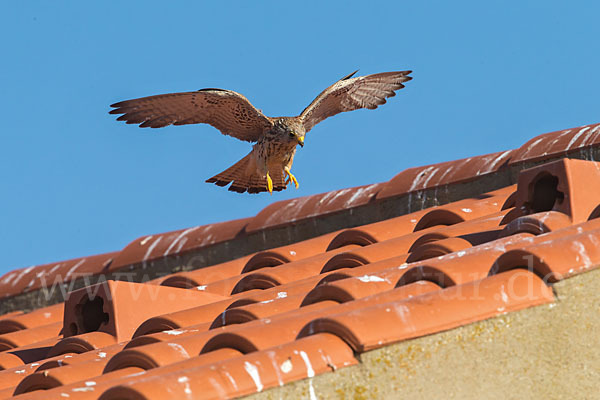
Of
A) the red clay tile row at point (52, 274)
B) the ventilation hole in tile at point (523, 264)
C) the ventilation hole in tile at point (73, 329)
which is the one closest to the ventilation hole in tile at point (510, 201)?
the ventilation hole in tile at point (523, 264)

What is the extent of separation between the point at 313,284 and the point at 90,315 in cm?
105

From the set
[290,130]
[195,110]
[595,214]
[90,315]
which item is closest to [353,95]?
[290,130]

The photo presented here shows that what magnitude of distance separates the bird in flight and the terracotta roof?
404 millimetres

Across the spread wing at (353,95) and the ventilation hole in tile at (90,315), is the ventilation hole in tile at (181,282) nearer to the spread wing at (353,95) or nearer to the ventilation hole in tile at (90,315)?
the ventilation hole in tile at (90,315)

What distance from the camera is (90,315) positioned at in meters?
4.05

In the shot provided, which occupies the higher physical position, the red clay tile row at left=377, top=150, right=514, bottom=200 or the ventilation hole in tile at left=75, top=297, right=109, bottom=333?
the red clay tile row at left=377, top=150, right=514, bottom=200

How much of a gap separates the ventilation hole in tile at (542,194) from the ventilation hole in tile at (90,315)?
1.86 meters

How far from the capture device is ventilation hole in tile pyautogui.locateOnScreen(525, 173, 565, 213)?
3.73 m

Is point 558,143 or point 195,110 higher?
point 195,110

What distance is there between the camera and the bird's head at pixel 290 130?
5590mm

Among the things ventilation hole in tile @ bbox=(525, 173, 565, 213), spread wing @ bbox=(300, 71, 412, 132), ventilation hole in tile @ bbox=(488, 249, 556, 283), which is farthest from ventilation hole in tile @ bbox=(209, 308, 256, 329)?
spread wing @ bbox=(300, 71, 412, 132)

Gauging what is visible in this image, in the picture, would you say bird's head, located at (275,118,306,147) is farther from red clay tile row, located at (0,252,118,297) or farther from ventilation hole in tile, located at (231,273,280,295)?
red clay tile row, located at (0,252,118,297)

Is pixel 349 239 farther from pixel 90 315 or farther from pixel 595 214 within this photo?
pixel 595 214

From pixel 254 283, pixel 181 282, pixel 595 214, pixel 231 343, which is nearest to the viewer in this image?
pixel 231 343
